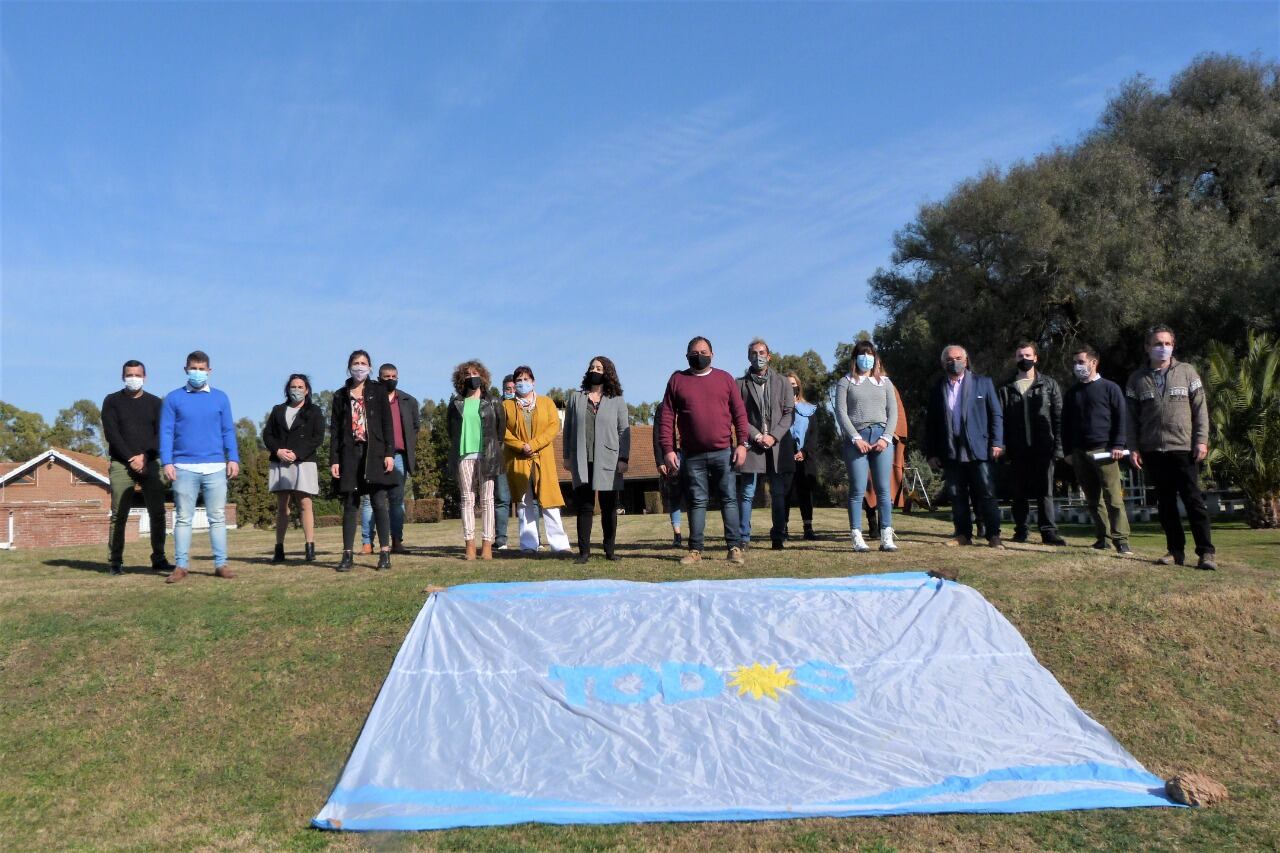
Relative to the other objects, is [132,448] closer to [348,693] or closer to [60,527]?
[348,693]

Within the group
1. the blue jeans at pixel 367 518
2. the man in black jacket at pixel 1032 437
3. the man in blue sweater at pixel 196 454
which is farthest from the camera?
the blue jeans at pixel 367 518

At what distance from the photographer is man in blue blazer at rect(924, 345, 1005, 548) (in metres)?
9.97

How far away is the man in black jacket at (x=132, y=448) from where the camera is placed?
948cm

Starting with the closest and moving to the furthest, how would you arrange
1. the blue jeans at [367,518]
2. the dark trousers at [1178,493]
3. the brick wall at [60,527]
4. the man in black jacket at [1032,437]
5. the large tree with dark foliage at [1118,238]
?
the dark trousers at [1178,493], the man in black jacket at [1032,437], the blue jeans at [367,518], the brick wall at [60,527], the large tree with dark foliage at [1118,238]

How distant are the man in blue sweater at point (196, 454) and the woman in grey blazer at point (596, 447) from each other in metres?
3.41

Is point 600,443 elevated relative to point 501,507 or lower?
elevated

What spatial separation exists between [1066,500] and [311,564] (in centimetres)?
2088

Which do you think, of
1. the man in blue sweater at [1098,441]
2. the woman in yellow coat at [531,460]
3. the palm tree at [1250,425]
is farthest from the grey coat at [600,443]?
the palm tree at [1250,425]

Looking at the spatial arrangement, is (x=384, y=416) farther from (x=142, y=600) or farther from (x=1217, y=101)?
(x=1217, y=101)

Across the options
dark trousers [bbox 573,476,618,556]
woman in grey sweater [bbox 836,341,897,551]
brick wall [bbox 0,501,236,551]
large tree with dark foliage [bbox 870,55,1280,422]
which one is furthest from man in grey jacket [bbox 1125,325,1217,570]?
large tree with dark foliage [bbox 870,55,1280,422]

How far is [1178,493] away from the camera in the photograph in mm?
9180

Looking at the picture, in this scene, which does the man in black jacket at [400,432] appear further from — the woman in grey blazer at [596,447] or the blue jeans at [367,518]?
the woman in grey blazer at [596,447]

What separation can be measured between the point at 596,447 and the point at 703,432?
1.16m

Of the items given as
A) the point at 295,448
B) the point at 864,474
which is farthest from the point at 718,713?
the point at 295,448
